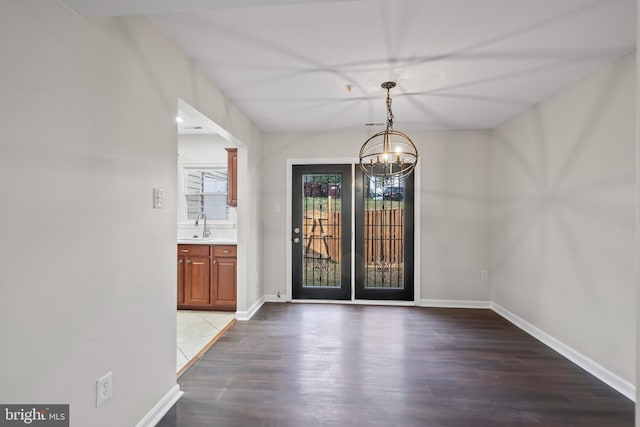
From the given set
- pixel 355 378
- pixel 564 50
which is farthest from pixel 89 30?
pixel 564 50

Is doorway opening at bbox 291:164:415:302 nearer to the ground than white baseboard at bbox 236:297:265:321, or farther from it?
farther from it

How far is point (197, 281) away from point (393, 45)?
346cm

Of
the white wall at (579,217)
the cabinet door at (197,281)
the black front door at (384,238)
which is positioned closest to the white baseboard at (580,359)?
the white wall at (579,217)

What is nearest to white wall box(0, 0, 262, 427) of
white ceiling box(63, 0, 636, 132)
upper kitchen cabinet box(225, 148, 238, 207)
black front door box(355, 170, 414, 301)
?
white ceiling box(63, 0, 636, 132)

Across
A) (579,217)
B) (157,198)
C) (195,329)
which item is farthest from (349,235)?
(157,198)

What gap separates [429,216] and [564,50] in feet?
7.94

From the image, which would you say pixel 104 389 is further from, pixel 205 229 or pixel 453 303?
pixel 453 303

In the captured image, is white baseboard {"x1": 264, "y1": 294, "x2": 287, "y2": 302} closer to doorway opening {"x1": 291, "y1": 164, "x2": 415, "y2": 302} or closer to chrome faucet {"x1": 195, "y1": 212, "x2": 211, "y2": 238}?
doorway opening {"x1": 291, "y1": 164, "x2": 415, "y2": 302}

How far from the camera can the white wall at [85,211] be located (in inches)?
44.3

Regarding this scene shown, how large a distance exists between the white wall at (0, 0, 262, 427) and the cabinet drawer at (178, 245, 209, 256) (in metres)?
1.91

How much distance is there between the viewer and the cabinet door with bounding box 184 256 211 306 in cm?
401

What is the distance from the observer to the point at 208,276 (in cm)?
401

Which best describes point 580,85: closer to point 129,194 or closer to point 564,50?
point 564,50

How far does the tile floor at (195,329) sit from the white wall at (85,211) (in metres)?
0.78
